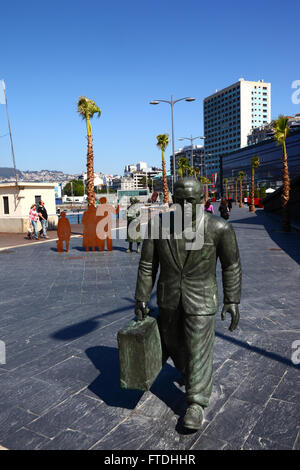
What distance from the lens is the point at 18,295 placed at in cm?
671

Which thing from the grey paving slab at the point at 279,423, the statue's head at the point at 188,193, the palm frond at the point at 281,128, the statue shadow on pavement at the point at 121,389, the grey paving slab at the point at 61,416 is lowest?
the statue shadow on pavement at the point at 121,389

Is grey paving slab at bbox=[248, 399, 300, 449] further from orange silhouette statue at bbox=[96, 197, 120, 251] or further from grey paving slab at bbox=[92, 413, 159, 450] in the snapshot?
orange silhouette statue at bbox=[96, 197, 120, 251]

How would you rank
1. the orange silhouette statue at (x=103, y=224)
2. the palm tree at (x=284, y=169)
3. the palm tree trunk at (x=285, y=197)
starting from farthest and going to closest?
the palm tree at (x=284, y=169), the palm tree trunk at (x=285, y=197), the orange silhouette statue at (x=103, y=224)

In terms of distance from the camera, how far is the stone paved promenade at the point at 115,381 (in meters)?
2.67

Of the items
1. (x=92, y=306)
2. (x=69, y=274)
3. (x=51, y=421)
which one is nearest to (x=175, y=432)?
(x=51, y=421)

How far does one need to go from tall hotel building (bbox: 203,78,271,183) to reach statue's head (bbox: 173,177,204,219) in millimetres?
130133

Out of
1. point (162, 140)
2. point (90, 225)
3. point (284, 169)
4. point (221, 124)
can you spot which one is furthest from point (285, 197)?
point (221, 124)

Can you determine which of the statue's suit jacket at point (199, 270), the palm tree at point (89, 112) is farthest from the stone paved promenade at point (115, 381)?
the palm tree at point (89, 112)

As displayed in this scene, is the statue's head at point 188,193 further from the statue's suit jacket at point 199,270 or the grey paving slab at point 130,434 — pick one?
the grey paving slab at point 130,434

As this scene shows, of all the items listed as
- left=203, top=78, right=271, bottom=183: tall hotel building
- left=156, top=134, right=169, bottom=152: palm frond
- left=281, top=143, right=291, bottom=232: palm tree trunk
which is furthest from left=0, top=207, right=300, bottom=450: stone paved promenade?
left=203, top=78, right=271, bottom=183: tall hotel building

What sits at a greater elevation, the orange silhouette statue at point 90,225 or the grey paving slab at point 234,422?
the orange silhouette statue at point 90,225

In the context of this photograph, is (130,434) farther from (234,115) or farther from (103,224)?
(234,115)

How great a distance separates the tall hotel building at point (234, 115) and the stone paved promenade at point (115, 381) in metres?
128

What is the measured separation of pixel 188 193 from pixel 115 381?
2061 mm
